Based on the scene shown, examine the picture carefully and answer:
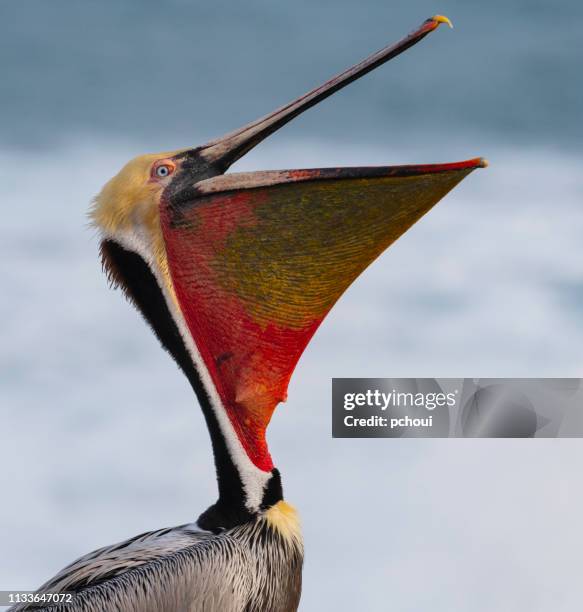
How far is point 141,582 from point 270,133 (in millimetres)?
3152

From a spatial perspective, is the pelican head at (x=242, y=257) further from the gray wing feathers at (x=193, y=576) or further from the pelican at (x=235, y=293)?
the gray wing feathers at (x=193, y=576)

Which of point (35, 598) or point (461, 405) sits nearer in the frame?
point (35, 598)

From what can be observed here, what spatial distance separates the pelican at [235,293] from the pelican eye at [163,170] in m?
0.02

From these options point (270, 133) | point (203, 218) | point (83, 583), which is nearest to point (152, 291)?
point (203, 218)

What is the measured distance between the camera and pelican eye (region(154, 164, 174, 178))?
362 inches

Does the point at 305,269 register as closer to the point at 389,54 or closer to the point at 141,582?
the point at 389,54

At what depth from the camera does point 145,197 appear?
9.10 m

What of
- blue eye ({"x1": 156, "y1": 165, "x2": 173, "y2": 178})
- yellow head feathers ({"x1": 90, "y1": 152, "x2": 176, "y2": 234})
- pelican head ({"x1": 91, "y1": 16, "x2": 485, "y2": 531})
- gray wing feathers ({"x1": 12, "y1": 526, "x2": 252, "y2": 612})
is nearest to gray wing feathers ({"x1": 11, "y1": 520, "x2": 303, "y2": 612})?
gray wing feathers ({"x1": 12, "y1": 526, "x2": 252, "y2": 612})

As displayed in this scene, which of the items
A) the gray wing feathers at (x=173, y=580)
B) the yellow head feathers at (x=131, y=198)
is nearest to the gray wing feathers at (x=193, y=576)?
the gray wing feathers at (x=173, y=580)

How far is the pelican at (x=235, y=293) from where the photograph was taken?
8.73 m

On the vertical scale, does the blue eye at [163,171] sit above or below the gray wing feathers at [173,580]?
above

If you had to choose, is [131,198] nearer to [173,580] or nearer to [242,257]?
[242,257]

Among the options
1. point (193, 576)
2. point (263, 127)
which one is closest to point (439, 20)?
point (263, 127)

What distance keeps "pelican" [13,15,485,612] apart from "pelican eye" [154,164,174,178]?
0.08ft
